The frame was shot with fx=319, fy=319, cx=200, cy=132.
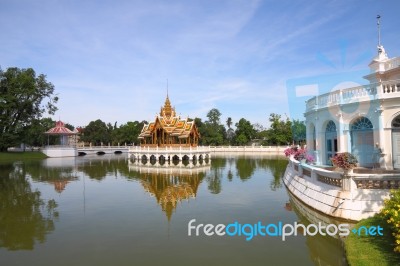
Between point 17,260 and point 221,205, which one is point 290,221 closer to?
point 221,205

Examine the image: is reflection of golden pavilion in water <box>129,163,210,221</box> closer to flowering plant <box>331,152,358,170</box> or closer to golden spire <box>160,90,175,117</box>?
flowering plant <box>331,152,358,170</box>

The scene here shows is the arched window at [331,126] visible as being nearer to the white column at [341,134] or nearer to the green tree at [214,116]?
the white column at [341,134]

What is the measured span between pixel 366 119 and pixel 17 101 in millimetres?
45031

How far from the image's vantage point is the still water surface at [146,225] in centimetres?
773

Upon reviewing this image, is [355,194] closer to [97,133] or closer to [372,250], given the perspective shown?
[372,250]

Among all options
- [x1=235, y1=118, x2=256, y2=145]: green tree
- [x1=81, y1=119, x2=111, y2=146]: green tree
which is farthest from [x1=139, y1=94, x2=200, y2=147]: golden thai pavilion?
[x1=81, y1=119, x2=111, y2=146]: green tree

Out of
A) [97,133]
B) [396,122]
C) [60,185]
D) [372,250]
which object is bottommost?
[60,185]

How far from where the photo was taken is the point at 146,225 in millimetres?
10492

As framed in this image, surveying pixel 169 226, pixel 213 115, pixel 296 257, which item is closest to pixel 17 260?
pixel 169 226

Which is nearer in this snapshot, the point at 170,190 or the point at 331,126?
the point at 331,126

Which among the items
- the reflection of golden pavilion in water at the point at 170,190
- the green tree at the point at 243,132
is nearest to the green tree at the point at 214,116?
the green tree at the point at 243,132

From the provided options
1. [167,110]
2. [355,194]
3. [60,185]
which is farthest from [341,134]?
[167,110]

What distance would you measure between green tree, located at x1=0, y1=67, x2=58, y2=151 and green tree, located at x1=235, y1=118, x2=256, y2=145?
36974 mm

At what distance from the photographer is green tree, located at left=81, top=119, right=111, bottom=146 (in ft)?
242
